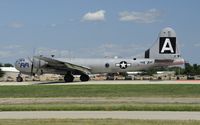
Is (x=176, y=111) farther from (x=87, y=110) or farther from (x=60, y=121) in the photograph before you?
(x=60, y=121)

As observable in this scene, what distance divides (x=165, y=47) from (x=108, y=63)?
8266 mm

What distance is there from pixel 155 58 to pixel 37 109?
4231 centimetres

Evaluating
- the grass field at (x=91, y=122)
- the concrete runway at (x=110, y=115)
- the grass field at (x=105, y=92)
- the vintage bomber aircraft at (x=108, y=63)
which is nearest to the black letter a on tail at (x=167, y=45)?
the vintage bomber aircraft at (x=108, y=63)

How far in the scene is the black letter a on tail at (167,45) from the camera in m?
64.2

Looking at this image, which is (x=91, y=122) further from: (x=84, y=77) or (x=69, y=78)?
(x=84, y=77)

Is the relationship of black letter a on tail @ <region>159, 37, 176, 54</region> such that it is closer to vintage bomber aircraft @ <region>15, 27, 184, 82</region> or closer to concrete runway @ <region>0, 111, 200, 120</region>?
vintage bomber aircraft @ <region>15, 27, 184, 82</region>

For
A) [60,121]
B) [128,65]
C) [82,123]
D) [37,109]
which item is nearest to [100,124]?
[82,123]

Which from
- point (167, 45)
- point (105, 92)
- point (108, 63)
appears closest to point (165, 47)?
point (167, 45)

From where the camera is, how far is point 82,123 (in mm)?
16828

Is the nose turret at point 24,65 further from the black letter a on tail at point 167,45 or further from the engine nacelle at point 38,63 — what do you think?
the black letter a on tail at point 167,45

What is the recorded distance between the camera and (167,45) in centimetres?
6519

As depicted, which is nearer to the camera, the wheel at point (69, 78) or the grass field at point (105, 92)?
the grass field at point (105, 92)

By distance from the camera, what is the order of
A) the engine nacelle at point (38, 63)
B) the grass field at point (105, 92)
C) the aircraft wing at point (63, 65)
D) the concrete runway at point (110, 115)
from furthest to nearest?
the engine nacelle at point (38, 63), the aircraft wing at point (63, 65), the grass field at point (105, 92), the concrete runway at point (110, 115)

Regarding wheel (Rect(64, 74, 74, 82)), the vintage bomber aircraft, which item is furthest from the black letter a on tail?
wheel (Rect(64, 74, 74, 82))
